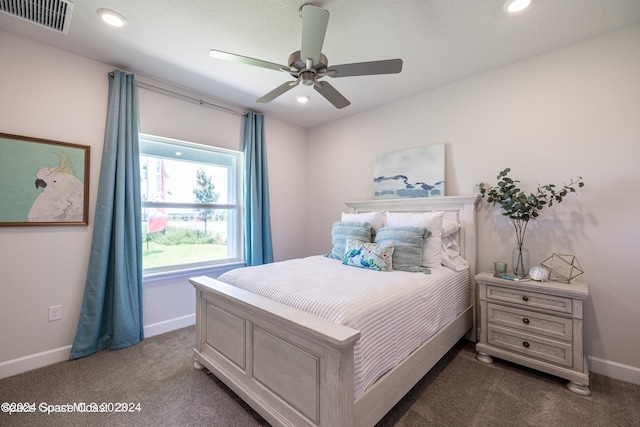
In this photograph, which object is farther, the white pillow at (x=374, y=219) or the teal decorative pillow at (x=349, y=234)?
the white pillow at (x=374, y=219)

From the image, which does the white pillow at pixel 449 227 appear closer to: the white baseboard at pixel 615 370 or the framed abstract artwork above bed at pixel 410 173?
the framed abstract artwork above bed at pixel 410 173

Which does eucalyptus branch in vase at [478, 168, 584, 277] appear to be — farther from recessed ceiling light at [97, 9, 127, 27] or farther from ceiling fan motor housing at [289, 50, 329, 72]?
recessed ceiling light at [97, 9, 127, 27]

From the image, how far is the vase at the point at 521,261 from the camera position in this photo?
89.0 inches

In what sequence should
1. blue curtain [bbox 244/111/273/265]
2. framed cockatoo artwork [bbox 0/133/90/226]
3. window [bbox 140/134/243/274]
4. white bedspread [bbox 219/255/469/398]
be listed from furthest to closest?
blue curtain [bbox 244/111/273/265], window [bbox 140/134/243/274], framed cockatoo artwork [bbox 0/133/90/226], white bedspread [bbox 219/255/469/398]

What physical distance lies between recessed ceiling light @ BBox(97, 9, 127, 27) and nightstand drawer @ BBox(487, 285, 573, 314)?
11.4 ft

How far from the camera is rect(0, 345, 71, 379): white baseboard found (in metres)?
2.04

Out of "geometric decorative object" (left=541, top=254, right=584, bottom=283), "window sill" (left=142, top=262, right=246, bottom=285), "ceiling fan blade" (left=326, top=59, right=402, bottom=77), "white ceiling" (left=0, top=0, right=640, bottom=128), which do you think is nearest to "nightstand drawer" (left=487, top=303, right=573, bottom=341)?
"geometric decorative object" (left=541, top=254, right=584, bottom=283)

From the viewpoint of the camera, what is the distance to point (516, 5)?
1.76m

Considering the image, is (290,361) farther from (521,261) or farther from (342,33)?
(342,33)

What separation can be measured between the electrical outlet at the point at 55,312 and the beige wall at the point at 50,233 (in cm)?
3

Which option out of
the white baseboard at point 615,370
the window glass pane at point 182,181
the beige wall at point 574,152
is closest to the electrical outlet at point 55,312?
the window glass pane at point 182,181

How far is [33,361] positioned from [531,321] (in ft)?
12.8

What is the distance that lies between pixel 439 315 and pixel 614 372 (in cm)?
138

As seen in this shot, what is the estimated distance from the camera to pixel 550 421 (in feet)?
5.17
